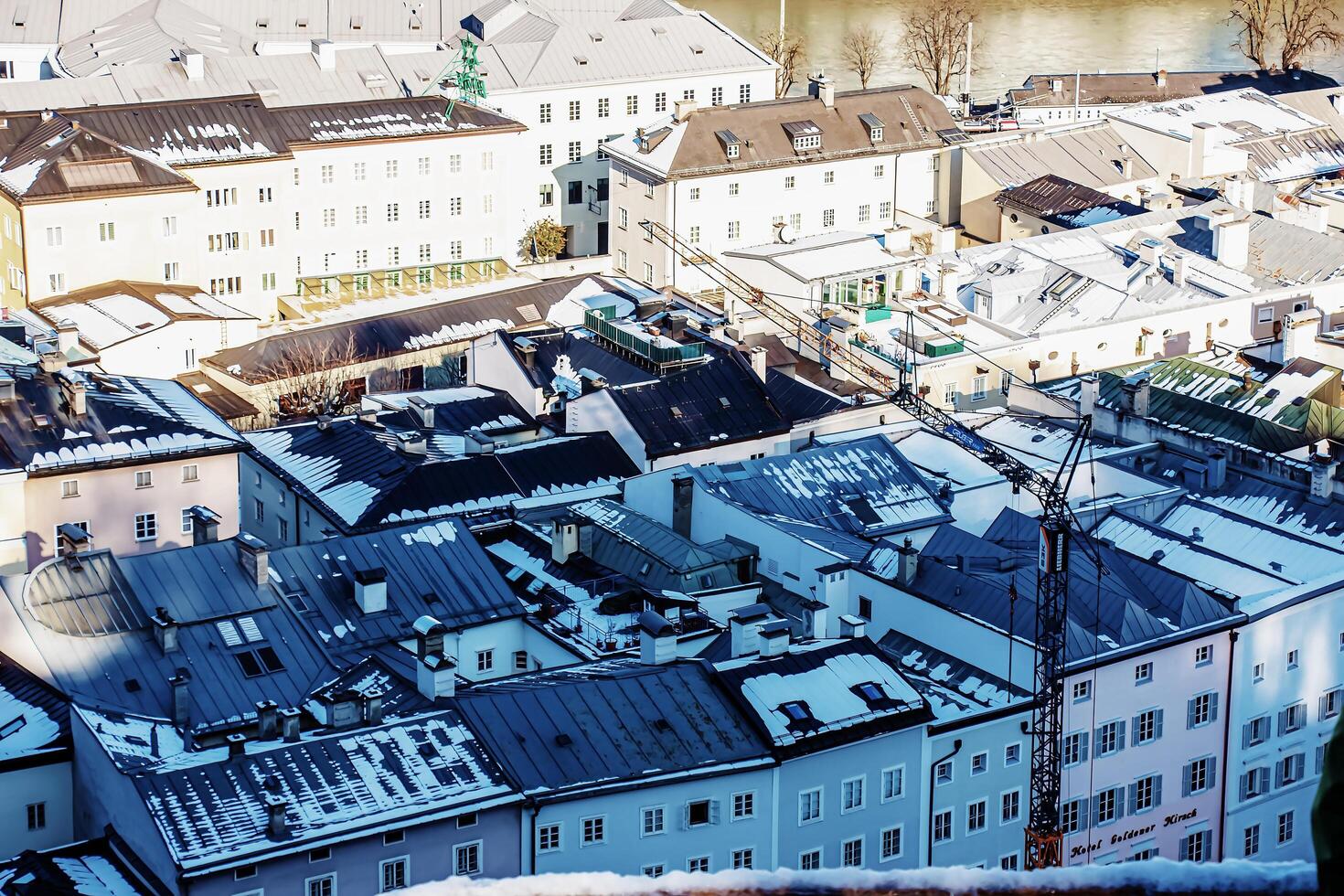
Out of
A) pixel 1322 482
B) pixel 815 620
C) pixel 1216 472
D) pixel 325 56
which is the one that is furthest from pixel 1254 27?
pixel 815 620

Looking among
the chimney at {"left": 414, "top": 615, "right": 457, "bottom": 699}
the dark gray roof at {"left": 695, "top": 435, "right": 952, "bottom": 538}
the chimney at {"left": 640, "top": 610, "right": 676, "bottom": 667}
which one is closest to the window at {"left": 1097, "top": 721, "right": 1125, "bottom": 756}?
the chimney at {"left": 640, "top": 610, "right": 676, "bottom": 667}

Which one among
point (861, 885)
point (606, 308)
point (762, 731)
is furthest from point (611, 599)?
point (861, 885)

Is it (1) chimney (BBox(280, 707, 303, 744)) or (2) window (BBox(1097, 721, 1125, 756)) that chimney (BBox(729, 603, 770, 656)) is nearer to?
(2) window (BBox(1097, 721, 1125, 756))

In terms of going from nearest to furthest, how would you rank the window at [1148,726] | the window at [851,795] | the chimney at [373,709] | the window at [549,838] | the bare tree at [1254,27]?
the window at [549,838]
the chimney at [373,709]
the window at [851,795]
the window at [1148,726]
the bare tree at [1254,27]

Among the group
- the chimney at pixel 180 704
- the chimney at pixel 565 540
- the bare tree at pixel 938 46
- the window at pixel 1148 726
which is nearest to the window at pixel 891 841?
the window at pixel 1148 726

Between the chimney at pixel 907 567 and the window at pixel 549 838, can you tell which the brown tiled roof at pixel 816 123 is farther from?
the window at pixel 549 838

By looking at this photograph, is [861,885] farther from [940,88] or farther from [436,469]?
[940,88]

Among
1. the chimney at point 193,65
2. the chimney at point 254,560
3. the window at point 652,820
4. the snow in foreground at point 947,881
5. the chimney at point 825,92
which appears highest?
the snow in foreground at point 947,881
